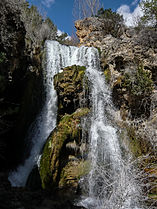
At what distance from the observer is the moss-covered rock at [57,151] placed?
21.1 ft

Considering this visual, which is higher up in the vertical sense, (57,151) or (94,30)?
(94,30)

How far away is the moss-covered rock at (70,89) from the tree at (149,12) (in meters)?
8.27

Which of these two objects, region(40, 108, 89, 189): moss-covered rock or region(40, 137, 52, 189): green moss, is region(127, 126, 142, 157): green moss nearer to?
region(40, 108, 89, 189): moss-covered rock

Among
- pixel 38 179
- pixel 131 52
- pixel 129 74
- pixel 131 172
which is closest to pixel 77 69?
pixel 129 74

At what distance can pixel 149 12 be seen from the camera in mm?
12977

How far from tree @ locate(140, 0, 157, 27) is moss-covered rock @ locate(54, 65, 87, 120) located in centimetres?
827

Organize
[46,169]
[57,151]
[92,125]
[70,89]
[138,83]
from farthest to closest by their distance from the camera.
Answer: [138,83] → [70,89] → [92,125] → [57,151] → [46,169]

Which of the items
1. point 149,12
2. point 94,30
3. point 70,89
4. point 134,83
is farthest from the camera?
point 94,30

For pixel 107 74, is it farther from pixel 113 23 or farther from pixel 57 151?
pixel 113 23

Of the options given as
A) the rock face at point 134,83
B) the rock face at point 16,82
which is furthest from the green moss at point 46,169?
the rock face at point 134,83

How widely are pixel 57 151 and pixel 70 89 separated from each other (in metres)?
3.19

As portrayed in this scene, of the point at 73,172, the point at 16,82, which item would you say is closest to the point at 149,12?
the point at 16,82

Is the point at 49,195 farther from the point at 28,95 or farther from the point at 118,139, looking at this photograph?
the point at 28,95

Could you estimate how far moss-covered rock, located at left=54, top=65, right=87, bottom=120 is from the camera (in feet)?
27.9
